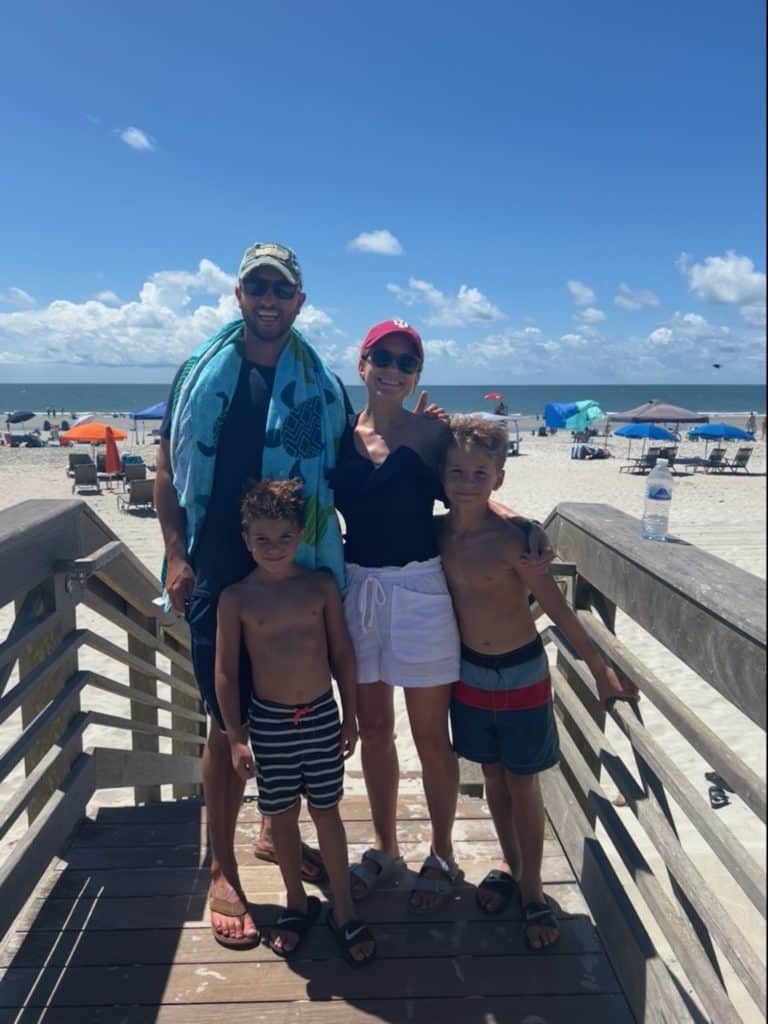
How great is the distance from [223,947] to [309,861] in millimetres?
494

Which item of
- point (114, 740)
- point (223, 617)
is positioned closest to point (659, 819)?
point (223, 617)

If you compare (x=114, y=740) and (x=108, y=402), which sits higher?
(x=108, y=402)

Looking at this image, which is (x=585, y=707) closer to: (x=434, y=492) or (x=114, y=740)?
(x=434, y=492)

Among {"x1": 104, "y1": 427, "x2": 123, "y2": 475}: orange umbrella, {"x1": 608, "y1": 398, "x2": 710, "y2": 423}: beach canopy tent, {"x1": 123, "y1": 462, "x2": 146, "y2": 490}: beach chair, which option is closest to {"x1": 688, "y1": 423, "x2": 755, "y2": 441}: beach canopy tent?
{"x1": 608, "y1": 398, "x2": 710, "y2": 423}: beach canopy tent

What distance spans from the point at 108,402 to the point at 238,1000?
9260cm

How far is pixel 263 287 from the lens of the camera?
2.53 meters

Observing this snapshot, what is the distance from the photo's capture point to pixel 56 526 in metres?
2.52

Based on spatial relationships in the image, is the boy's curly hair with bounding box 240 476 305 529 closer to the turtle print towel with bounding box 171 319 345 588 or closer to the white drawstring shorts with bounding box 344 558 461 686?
the turtle print towel with bounding box 171 319 345 588

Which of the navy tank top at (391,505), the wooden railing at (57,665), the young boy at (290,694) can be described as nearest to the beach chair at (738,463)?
the wooden railing at (57,665)

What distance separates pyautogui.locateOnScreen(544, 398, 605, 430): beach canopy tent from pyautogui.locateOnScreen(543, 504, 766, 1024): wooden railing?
30.3m

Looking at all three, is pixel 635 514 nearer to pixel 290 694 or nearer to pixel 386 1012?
pixel 290 694

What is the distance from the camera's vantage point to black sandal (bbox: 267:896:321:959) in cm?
235

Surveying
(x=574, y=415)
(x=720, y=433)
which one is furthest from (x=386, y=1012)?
(x=574, y=415)

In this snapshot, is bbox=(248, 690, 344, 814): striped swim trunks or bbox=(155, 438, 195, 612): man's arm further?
bbox=(155, 438, 195, 612): man's arm
